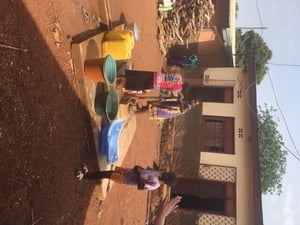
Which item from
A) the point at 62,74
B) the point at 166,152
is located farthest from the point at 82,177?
the point at 166,152

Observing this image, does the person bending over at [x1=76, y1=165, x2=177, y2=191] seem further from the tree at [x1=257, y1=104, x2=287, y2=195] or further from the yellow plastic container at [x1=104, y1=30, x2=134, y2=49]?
the tree at [x1=257, y1=104, x2=287, y2=195]

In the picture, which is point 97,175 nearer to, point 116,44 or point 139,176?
point 139,176

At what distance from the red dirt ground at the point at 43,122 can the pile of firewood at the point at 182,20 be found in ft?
19.4

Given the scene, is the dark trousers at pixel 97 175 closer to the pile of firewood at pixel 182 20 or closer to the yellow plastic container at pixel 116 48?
the yellow plastic container at pixel 116 48

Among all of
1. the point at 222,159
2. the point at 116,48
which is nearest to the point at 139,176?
the point at 116,48

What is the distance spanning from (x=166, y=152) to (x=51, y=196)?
8123 mm

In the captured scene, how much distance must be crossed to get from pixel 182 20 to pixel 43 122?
9709 millimetres

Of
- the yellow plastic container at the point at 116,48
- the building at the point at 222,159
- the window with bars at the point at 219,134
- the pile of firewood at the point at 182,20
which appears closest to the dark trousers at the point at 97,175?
the yellow plastic container at the point at 116,48

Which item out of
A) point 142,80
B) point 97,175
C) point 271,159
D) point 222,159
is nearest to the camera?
point 97,175

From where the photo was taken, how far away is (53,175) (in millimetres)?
4707

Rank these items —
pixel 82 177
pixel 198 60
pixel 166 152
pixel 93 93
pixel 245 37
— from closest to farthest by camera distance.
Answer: pixel 82 177 < pixel 93 93 < pixel 166 152 < pixel 198 60 < pixel 245 37

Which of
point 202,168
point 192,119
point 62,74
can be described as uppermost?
point 62,74

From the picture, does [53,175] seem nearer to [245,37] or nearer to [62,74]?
[62,74]

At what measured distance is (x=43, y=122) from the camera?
453cm
